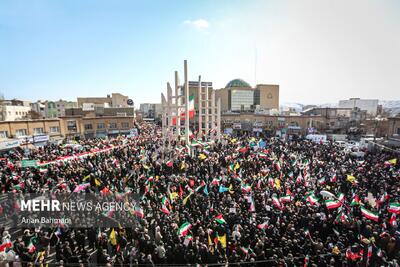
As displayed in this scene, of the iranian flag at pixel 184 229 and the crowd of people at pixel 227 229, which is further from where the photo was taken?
the iranian flag at pixel 184 229

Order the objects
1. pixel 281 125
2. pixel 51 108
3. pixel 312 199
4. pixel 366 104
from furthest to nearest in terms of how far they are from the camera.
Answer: pixel 366 104
pixel 51 108
pixel 281 125
pixel 312 199

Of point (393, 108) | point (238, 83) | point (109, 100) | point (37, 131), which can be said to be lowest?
point (37, 131)

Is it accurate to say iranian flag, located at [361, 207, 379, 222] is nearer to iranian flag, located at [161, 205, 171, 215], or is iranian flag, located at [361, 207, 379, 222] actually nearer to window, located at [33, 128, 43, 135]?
iranian flag, located at [161, 205, 171, 215]

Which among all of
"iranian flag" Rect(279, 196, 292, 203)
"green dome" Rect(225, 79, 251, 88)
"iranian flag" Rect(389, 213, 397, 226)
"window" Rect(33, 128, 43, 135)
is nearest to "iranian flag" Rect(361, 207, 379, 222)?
"iranian flag" Rect(389, 213, 397, 226)

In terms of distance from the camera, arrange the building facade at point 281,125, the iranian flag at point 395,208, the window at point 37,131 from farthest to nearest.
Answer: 1. the building facade at point 281,125
2. the window at point 37,131
3. the iranian flag at point 395,208

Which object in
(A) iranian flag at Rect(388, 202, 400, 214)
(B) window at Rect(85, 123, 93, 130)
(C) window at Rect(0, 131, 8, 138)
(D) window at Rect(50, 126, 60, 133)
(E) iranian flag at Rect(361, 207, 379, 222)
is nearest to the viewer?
(E) iranian flag at Rect(361, 207, 379, 222)

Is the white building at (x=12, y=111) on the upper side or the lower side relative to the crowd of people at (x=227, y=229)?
upper

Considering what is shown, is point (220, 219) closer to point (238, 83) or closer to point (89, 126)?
point (89, 126)

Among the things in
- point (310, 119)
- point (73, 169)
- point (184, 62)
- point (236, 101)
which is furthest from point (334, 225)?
point (236, 101)

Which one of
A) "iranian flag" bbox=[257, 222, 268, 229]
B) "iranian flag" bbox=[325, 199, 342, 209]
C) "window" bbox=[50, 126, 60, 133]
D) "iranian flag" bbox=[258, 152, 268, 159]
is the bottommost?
"iranian flag" bbox=[257, 222, 268, 229]

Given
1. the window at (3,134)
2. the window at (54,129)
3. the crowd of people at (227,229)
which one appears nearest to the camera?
the crowd of people at (227,229)

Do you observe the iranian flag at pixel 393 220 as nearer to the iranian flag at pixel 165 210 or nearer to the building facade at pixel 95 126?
the iranian flag at pixel 165 210

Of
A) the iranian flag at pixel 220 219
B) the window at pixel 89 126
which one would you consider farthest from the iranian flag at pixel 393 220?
the window at pixel 89 126

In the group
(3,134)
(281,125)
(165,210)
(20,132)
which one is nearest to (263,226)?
(165,210)
